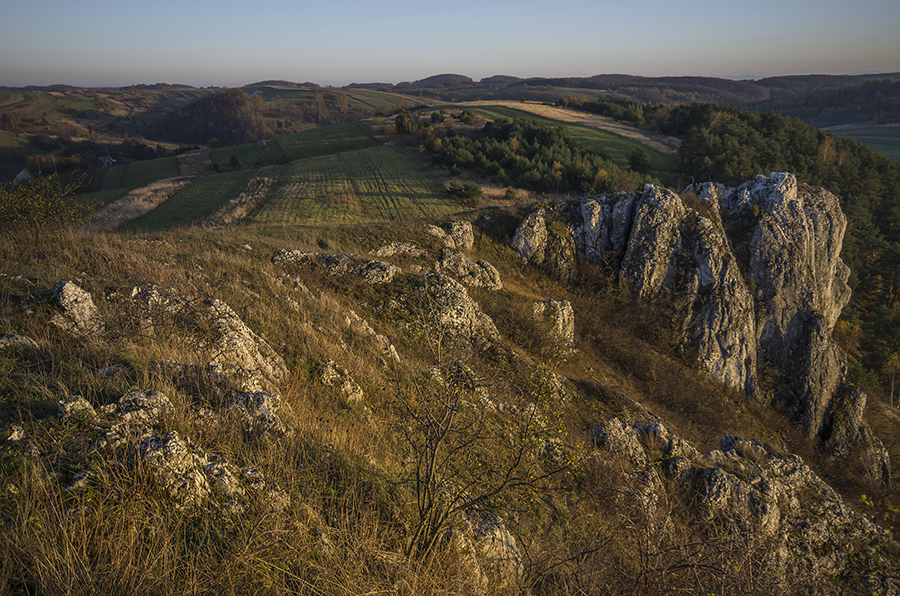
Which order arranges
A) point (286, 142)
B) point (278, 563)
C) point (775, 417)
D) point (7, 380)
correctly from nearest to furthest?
1. point (278, 563)
2. point (7, 380)
3. point (775, 417)
4. point (286, 142)

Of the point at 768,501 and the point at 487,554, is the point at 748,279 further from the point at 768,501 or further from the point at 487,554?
the point at 487,554

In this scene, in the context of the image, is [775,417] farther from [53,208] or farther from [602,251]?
[53,208]

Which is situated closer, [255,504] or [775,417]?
[255,504]

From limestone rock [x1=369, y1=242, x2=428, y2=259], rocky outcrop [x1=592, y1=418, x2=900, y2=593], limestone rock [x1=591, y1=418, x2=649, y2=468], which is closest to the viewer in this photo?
rocky outcrop [x1=592, y1=418, x2=900, y2=593]

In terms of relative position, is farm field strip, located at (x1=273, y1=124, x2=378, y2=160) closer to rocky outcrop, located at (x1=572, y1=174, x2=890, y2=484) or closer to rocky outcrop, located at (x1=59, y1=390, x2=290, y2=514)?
rocky outcrop, located at (x1=572, y1=174, x2=890, y2=484)

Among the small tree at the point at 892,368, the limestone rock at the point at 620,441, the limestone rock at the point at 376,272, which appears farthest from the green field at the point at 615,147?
the limestone rock at the point at 620,441

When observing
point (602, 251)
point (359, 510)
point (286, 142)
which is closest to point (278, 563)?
point (359, 510)

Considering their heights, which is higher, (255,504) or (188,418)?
(188,418)

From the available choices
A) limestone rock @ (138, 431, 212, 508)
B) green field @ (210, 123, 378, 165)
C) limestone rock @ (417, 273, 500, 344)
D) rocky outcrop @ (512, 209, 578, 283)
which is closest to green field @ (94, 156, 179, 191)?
green field @ (210, 123, 378, 165)
